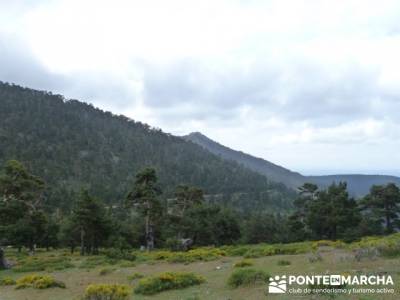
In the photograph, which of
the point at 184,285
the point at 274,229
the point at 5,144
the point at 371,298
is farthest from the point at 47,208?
the point at 371,298

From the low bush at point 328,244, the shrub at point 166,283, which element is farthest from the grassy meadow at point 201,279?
the low bush at point 328,244

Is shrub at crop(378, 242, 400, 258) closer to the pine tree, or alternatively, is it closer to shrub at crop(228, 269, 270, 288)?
shrub at crop(228, 269, 270, 288)

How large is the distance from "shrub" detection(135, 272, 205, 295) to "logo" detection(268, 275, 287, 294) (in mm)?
3580

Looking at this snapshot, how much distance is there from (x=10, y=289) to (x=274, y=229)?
46694 mm

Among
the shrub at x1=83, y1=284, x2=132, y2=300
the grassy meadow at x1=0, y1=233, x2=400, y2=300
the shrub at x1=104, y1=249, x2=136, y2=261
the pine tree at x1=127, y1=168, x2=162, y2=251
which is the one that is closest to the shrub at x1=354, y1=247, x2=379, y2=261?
the grassy meadow at x1=0, y1=233, x2=400, y2=300

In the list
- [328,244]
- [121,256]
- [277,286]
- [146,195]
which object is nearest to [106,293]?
[277,286]

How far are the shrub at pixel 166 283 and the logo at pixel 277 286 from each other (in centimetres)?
358

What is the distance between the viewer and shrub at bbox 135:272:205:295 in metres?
16.3

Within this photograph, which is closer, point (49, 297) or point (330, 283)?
point (330, 283)

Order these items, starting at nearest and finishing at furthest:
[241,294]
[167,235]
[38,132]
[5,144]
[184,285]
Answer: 1. [241,294]
2. [184,285]
3. [167,235]
4. [5,144]
5. [38,132]

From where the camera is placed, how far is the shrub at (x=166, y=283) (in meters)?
16.3

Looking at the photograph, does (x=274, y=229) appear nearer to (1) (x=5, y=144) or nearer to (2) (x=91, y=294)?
(2) (x=91, y=294)

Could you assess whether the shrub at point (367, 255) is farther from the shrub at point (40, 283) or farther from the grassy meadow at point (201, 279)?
the shrub at point (40, 283)

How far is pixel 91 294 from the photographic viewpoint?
46.9 ft
